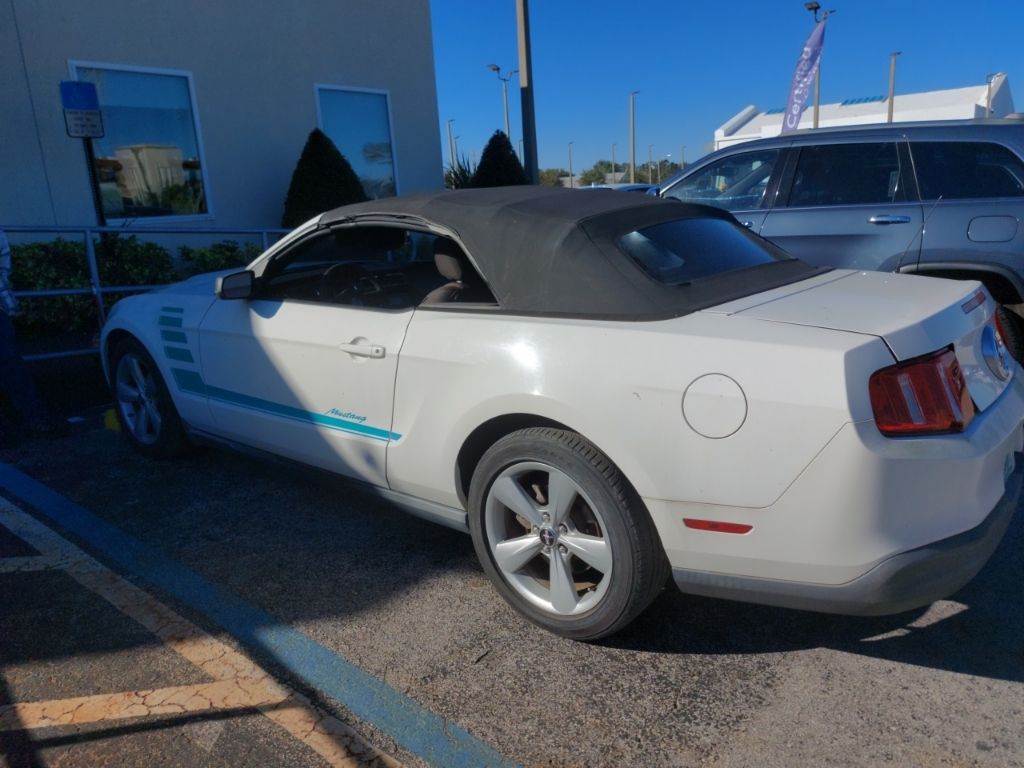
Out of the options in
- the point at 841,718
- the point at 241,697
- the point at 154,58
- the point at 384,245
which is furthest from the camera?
the point at 154,58

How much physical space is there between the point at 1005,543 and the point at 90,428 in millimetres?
5518

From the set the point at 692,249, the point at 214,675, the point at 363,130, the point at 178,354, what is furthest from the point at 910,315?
the point at 363,130

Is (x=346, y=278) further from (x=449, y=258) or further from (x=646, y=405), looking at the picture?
(x=646, y=405)

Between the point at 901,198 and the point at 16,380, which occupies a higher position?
the point at 901,198

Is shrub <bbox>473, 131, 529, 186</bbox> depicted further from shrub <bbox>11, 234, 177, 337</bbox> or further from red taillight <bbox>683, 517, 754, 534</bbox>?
red taillight <bbox>683, 517, 754, 534</bbox>

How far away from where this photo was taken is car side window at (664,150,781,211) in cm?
560

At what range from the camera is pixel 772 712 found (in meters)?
2.37

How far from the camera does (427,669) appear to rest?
2652 mm

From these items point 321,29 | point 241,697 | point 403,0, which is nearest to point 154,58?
point 321,29

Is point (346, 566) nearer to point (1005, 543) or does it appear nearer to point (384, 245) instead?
point (384, 245)

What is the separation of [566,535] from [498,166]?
1064 cm

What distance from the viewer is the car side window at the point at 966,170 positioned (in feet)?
15.4

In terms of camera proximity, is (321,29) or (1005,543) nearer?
(1005,543)

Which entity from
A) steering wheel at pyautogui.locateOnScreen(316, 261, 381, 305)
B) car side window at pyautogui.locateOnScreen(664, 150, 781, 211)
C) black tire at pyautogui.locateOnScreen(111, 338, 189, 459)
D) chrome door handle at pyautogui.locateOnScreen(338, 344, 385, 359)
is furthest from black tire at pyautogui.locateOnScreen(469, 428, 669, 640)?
car side window at pyautogui.locateOnScreen(664, 150, 781, 211)
